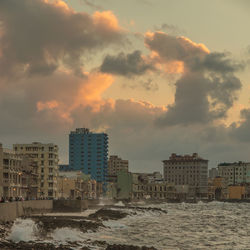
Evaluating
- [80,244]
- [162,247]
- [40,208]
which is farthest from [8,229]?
[40,208]

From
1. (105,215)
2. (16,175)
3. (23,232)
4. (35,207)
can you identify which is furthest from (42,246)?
(16,175)

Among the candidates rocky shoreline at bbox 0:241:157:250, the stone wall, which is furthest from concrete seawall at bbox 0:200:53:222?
rocky shoreline at bbox 0:241:157:250

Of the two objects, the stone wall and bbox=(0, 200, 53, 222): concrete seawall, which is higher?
bbox=(0, 200, 53, 222): concrete seawall

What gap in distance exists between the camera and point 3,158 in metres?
148

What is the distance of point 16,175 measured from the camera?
6147 inches

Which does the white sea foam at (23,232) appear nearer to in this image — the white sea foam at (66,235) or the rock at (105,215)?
the white sea foam at (66,235)

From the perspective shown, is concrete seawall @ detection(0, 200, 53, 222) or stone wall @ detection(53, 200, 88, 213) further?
stone wall @ detection(53, 200, 88, 213)

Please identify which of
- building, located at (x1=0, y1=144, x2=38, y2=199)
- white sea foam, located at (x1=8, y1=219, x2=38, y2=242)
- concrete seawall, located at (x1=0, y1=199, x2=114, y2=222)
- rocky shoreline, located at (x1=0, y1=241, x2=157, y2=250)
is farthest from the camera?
building, located at (x1=0, y1=144, x2=38, y2=199)

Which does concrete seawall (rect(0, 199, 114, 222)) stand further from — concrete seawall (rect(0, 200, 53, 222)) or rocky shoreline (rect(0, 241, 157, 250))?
rocky shoreline (rect(0, 241, 157, 250))

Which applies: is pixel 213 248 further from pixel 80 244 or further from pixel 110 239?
pixel 80 244

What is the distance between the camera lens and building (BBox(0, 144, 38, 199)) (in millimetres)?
146637

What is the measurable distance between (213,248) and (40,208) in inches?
2087

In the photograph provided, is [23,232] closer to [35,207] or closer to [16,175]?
[35,207]

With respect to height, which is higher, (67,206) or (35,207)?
(35,207)
